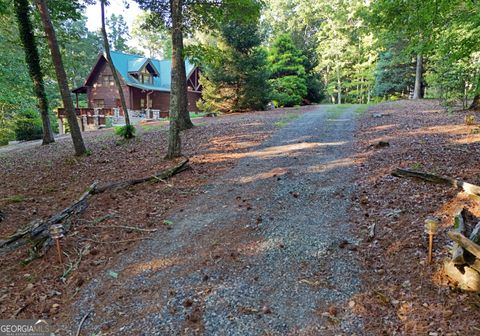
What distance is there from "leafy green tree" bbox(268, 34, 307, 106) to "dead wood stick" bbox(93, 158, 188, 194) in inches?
722

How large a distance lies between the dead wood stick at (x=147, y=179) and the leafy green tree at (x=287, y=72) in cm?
1834

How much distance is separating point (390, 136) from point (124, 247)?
8169 mm

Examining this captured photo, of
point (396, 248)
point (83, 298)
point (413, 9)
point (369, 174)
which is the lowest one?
point (83, 298)

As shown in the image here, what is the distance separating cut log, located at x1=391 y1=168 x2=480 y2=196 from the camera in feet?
13.7

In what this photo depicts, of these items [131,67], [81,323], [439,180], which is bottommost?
[81,323]

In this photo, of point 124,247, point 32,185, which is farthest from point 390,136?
point 32,185

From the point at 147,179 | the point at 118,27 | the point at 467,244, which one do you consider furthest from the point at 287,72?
the point at 118,27

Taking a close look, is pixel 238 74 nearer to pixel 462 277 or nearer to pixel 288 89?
pixel 288 89

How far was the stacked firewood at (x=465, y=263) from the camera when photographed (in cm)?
269

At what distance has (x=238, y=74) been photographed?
A: 19.0 metres

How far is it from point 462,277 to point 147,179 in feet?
19.1

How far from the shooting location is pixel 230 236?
14.2 feet

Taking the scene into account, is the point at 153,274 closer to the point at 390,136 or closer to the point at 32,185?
the point at 32,185

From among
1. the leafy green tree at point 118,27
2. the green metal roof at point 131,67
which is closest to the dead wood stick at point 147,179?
the green metal roof at point 131,67
